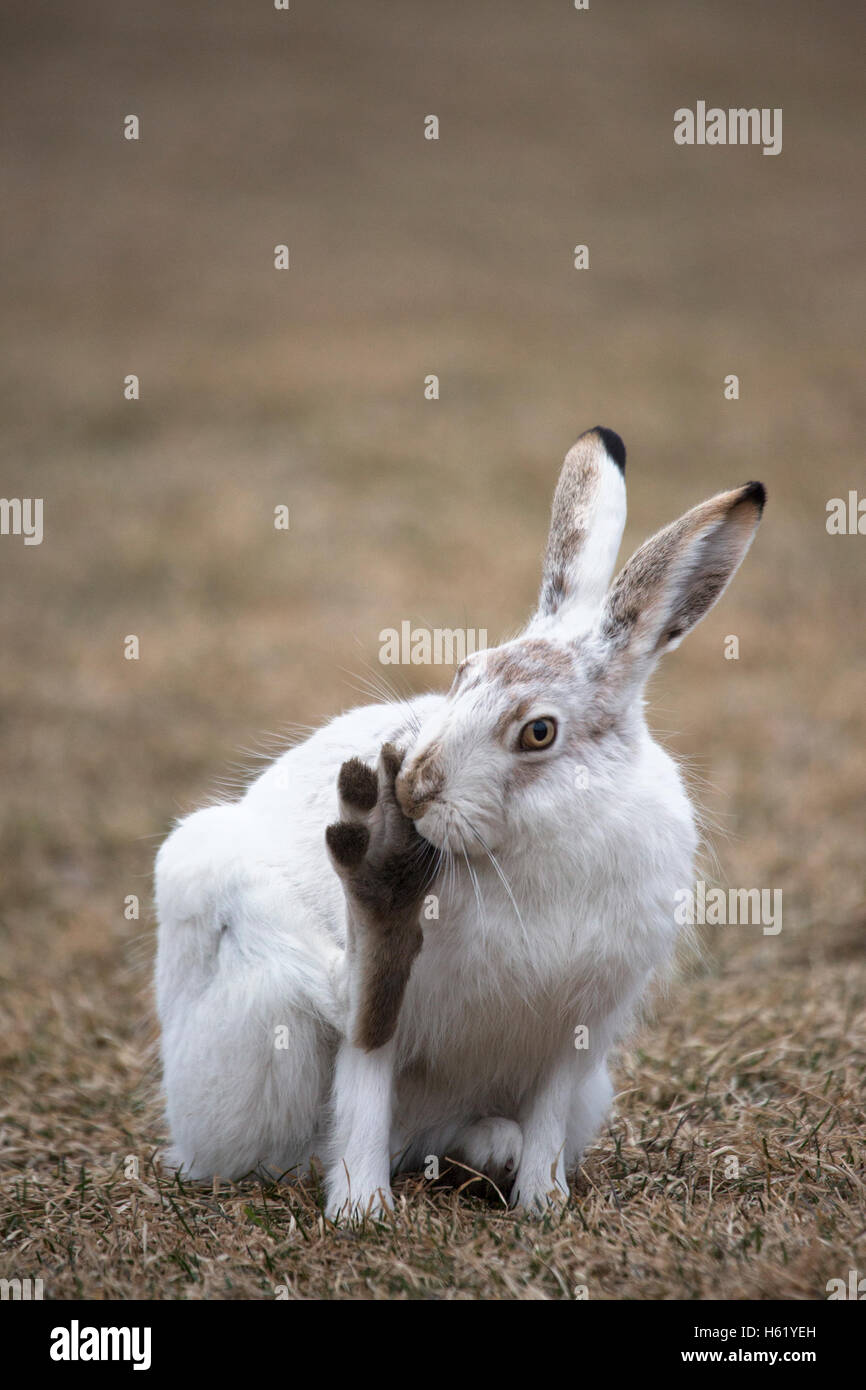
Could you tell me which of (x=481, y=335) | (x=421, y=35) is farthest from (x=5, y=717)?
(x=421, y=35)

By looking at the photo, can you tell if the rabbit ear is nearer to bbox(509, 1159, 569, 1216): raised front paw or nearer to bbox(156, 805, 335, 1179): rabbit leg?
bbox(156, 805, 335, 1179): rabbit leg

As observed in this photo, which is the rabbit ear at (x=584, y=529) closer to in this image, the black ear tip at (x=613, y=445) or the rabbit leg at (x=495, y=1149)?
the black ear tip at (x=613, y=445)

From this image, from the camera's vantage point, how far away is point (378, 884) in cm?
316

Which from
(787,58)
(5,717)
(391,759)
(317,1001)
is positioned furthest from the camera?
(787,58)

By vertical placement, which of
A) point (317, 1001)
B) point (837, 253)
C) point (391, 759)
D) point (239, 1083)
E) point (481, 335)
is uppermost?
point (837, 253)

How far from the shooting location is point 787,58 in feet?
70.2

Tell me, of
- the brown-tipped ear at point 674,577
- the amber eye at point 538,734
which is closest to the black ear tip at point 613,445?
the brown-tipped ear at point 674,577

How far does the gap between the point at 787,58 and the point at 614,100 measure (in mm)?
2692

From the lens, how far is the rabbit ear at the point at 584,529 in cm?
379

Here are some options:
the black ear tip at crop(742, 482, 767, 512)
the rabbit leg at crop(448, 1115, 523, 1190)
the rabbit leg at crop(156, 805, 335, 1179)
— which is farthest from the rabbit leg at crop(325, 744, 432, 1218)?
the black ear tip at crop(742, 482, 767, 512)

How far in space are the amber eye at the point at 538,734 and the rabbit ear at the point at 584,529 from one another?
1.71 ft

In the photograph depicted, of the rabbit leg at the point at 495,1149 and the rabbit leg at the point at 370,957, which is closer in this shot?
the rabbit leg at the point at 370,957

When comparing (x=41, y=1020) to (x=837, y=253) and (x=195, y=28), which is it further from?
(x=195, y=28)

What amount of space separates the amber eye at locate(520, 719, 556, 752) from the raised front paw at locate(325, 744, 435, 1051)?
0.30 m
